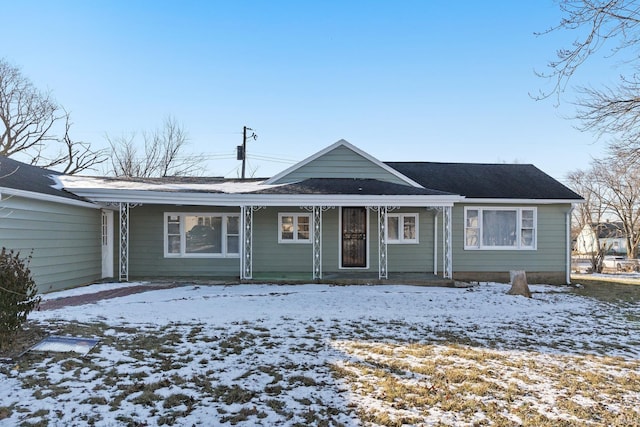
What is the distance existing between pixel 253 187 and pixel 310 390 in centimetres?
873

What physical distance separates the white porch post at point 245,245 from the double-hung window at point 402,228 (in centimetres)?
437

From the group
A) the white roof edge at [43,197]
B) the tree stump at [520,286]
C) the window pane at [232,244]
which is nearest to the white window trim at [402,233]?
the tree stump at [520,286]

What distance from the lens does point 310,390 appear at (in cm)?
389

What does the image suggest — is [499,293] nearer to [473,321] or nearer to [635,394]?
[473,321]

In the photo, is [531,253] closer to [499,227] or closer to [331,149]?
[499,227]

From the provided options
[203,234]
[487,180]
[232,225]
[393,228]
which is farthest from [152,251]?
[487,180]

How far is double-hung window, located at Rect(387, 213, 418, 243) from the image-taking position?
492 inches

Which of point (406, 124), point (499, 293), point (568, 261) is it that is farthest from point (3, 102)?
point (568, 261)

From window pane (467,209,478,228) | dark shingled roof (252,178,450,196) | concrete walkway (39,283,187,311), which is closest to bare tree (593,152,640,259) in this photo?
window pane (467,209,478,228)

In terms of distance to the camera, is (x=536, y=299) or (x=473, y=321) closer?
(x=473, y=321)

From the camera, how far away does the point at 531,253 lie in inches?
498

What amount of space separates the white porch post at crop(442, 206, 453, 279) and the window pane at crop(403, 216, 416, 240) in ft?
3.02

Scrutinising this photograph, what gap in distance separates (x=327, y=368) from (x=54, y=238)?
776 centimetres

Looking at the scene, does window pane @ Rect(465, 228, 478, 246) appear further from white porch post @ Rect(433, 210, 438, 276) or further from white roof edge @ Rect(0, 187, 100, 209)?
white roof edge @ Rect(0, 187, 100, 209)
